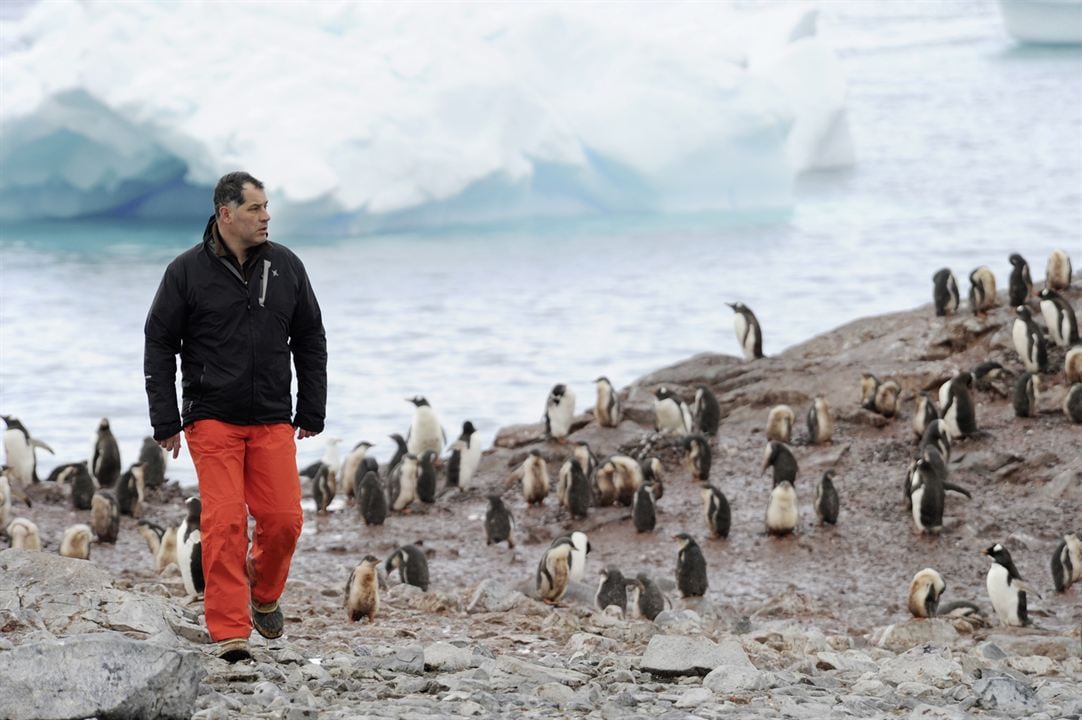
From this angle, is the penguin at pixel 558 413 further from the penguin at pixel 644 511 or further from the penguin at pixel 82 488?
the penguin at pixel 82 488

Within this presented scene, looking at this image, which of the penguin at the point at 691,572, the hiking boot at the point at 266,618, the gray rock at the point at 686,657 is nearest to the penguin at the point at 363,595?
the hiking boot at the point at 266,618

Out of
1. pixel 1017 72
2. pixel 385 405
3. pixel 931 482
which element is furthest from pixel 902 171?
pixel 931 482

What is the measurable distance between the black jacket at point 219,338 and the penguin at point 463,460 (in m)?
7.34

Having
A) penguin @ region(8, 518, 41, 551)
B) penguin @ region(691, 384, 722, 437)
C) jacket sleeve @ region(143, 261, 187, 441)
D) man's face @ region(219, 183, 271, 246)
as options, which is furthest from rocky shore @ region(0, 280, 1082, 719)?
man's face @ region(219, 183, 271, 246)

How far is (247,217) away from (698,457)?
7250mm

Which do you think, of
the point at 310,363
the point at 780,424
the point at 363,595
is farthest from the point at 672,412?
the point at 310,363

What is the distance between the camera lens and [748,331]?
1427 centimetres

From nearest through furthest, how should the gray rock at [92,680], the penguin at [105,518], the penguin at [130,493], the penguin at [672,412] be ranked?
the gray rock at [92,680] < the penguin at [105,518] < the penguin at [130,493] < the penguin at [672,412]

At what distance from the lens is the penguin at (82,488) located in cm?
1061

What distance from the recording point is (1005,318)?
13297mm

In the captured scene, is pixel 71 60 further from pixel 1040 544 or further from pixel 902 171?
pixel 902 171

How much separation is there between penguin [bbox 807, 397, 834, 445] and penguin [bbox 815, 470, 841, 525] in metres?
1.82

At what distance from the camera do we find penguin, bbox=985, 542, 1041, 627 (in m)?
7.66

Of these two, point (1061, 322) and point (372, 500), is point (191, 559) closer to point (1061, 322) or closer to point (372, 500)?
point (372, 500)
